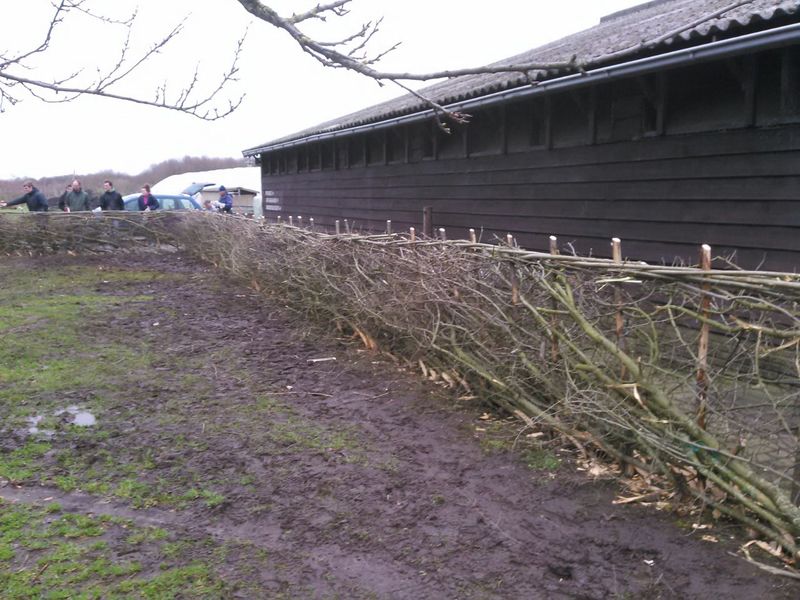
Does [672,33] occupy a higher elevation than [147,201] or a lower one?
higher

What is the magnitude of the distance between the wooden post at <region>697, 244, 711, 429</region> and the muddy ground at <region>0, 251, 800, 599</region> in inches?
23.4

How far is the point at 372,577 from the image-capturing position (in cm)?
A: 317

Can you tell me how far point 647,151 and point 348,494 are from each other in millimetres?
4659

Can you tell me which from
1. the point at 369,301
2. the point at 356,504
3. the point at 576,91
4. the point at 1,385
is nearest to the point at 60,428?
the point at 1,385

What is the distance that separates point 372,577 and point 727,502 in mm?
1834

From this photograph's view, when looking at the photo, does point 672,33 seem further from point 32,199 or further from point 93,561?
Answer: point 32,199

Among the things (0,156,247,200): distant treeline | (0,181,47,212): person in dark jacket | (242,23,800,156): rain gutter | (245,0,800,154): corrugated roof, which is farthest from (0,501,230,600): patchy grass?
(0,156,247,200): distant treeline

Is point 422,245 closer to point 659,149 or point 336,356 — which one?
point 336,356

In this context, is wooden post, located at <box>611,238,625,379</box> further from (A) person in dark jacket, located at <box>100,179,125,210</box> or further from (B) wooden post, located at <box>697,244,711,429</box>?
(A) person in dark jacket, located at <box>100,179,125,210</box>

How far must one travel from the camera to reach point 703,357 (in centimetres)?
356

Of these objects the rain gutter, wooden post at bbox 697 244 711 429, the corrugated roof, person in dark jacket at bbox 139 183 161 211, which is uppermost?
the corrugated roof

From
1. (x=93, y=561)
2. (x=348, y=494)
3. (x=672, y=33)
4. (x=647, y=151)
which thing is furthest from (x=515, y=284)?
(x=93, y=561)

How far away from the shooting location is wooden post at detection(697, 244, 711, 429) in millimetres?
3518

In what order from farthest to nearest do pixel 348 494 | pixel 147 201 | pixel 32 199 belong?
pixel 147 201, pixel 32 199, pixel 348 494
